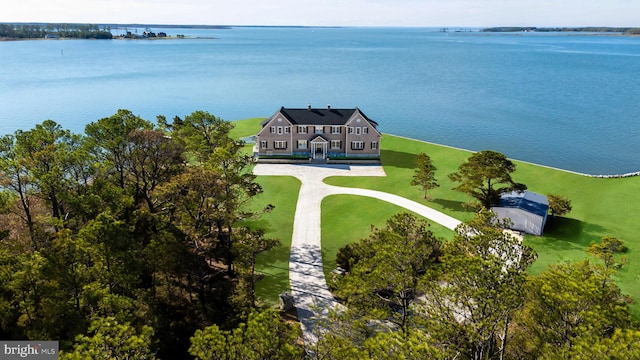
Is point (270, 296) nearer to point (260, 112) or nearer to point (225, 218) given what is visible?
point (225, 218)

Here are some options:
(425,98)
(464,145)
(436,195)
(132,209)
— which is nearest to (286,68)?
(425,98)

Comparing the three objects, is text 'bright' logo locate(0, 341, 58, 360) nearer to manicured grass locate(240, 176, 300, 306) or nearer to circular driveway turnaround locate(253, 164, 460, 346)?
circular driveway turnaround locate(253, 164, 460, 346)

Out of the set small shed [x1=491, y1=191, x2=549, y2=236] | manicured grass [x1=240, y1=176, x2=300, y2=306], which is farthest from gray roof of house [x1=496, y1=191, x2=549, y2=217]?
manicured grass [x1=240, y1=176, x2=300, y2=306]

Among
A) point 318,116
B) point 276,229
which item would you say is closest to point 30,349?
point 276,229

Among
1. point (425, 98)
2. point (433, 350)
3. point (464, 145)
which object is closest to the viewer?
point (433, 350)

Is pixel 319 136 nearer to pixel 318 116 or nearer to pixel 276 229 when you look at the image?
pixel 318 116

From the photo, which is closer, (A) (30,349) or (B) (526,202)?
(A) (30,349)

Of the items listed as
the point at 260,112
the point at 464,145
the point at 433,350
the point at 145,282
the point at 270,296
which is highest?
the point at 260,112

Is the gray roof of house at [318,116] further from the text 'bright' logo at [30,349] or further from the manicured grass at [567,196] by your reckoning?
the text 'bright' logo at [30,349]
